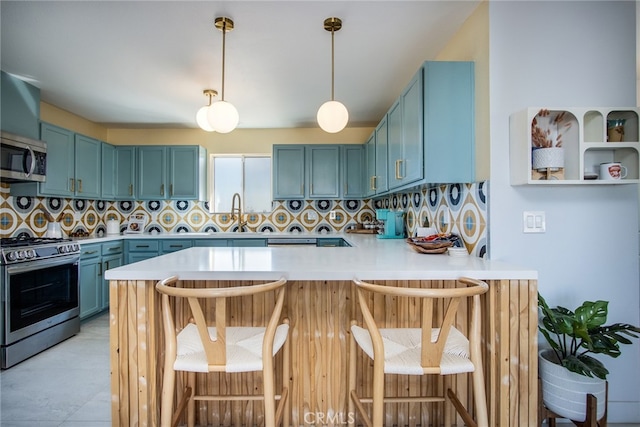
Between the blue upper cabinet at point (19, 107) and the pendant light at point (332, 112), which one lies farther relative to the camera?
the blue upper cabinet at point (19, 107)

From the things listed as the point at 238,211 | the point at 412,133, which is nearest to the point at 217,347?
the point at 412,133

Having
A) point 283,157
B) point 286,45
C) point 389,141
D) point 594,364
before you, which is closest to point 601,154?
point 594,364

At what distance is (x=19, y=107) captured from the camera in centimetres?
292

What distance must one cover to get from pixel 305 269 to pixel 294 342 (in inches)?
20.5

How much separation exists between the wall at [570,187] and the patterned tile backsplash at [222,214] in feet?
1.26

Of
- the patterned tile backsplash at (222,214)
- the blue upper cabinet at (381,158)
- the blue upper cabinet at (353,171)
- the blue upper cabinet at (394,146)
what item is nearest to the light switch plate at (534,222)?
the patterned tile backsplash at (222,214)

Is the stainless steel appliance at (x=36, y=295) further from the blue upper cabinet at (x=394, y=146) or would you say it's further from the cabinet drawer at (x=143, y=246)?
the blue upper cabinet at (x=394, y=146)

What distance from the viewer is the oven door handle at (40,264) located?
2479mm

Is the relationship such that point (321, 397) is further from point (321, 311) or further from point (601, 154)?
point (601, 154)

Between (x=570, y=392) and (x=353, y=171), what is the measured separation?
3.20m

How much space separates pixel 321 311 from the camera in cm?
169

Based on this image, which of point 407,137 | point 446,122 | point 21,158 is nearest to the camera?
point 446,122

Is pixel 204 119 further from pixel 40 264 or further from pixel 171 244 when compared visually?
pixel 171 244

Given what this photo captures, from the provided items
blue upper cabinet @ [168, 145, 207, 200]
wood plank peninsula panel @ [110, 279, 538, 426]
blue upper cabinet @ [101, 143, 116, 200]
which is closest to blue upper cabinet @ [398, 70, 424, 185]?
wood plank peninsula panel @ [110, 279, 538, 426]
